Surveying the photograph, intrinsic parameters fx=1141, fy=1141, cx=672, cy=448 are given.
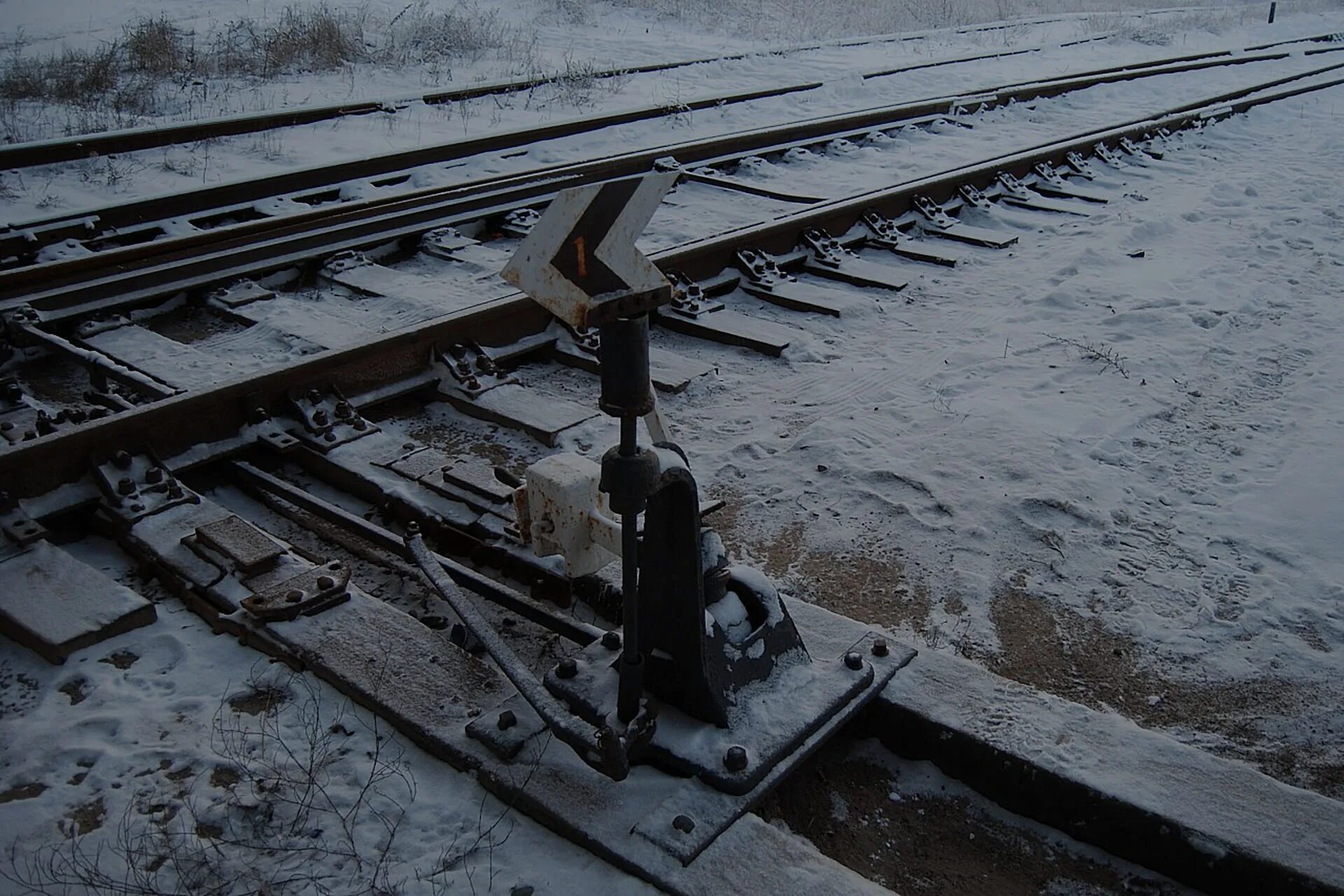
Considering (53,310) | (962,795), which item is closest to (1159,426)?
(962,795)

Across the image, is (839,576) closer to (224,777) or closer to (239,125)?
(224,777)

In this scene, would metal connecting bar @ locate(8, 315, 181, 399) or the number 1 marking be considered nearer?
the number 1 marking

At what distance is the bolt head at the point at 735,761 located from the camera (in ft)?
8.60

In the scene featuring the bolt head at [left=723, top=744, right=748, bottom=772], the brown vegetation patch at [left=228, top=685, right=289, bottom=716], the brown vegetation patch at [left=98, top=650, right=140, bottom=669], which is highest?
the bolt head at [left=723, top=744, right=748, bottom=772]

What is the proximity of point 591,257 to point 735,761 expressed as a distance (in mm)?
1200

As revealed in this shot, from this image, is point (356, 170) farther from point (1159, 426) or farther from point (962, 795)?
point (962, 795)

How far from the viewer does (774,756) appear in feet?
8.83

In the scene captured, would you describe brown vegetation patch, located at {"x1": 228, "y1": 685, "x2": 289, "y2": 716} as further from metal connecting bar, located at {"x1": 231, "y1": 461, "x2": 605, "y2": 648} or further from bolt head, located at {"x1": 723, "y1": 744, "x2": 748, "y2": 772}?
bolt head, located at {"x1": 723, "y1": 744, "x2": 748, "y2": 772}

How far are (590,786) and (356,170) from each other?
6916mm

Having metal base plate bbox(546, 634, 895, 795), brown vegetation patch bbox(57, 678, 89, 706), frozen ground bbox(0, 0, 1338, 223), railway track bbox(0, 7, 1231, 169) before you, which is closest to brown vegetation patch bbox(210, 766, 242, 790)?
brown vegetation patch bbox(57, 678, 89, 706)

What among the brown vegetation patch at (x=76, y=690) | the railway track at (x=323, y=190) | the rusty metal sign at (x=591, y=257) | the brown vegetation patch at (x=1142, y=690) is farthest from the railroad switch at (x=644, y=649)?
the railway track at (x=323, y=190)

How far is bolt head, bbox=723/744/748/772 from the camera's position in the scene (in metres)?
2.62

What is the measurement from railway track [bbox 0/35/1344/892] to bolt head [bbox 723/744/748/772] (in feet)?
0.50

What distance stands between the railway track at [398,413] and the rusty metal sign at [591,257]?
8 cm
